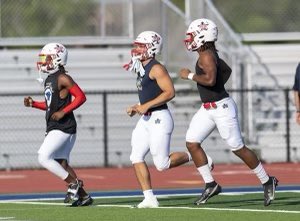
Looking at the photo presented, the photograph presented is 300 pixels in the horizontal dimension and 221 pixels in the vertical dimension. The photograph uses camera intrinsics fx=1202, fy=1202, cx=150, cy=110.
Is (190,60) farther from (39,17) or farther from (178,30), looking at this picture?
(39,17)

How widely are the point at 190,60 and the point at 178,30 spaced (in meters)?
0.72

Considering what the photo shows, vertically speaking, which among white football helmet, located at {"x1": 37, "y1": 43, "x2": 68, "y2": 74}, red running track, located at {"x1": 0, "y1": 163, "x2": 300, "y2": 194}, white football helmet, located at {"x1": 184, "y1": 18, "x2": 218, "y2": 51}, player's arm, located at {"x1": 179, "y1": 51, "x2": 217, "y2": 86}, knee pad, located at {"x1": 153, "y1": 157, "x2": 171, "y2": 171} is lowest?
red running track, located at {"x1": 0, "y1": 163, "x2": 300, "y2": 194}

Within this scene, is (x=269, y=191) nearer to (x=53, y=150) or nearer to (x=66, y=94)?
(x=53, y=150)

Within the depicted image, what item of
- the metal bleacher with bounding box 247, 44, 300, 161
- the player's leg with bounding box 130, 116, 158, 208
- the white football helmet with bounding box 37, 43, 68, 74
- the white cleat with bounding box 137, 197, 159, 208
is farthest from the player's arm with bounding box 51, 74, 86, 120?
the metal bleacher with bounding box 247, 44, 300, 161

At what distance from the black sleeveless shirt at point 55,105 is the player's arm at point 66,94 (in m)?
0.06

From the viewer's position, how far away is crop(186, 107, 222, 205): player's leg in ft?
45.9

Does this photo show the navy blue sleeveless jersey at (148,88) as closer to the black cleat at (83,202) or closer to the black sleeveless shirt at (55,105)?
the black sleeveless shirt at (55,105)

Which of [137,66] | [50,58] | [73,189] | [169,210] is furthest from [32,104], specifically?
[169,210]

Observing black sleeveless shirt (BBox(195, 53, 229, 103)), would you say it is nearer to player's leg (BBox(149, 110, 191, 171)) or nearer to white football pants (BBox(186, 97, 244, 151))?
white football pants (BBox(186, 97, 244, 151))

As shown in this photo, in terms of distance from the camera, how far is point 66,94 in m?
14.5

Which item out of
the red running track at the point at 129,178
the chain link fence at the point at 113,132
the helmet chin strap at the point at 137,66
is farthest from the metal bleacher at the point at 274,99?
the helmet chin strap at the point at 137,66

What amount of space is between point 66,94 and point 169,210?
2141 millimetres

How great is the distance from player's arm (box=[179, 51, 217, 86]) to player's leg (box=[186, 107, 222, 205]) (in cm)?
43

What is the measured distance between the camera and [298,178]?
19781 millimetres
